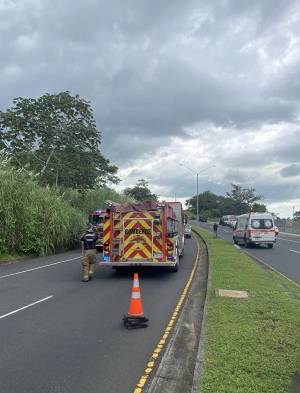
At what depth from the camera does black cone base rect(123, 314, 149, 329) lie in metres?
8.38

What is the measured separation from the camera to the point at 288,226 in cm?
5956

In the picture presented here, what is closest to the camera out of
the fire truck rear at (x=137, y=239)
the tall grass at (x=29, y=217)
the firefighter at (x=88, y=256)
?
the firefighter at (x=88, y=256)

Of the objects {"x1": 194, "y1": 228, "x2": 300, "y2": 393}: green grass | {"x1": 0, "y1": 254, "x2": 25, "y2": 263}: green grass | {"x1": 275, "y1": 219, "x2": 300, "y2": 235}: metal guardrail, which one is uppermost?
{"x1": 275, "y1": 219, "x2": 300, "y2": 235}: metal guardrail

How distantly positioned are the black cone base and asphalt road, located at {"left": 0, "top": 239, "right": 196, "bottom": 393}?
15 centimetres

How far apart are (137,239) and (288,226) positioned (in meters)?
47.1

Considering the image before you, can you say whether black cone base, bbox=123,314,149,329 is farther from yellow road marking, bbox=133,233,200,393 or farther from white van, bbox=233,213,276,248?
white van, bbox=233,213,276,248

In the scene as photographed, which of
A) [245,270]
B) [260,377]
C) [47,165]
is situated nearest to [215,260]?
[245,270]

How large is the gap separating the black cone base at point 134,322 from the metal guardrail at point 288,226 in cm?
4907

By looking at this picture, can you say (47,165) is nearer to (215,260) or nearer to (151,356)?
(215,260)

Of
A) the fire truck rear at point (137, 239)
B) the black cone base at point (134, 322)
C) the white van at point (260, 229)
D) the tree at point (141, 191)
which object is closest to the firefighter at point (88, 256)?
the fire truck rear at point (137, 239)

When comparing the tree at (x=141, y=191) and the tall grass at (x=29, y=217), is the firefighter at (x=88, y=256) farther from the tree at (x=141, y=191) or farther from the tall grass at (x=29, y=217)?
the tree at (x=141, y=191)

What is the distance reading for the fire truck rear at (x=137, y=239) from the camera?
15836 mm

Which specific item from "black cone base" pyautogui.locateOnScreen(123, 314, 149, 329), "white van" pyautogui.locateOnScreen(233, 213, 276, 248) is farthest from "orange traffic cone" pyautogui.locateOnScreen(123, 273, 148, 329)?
"white van" pyautogui.locateOnScreen(233, 213, 276, 248)

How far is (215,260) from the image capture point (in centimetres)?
2062
